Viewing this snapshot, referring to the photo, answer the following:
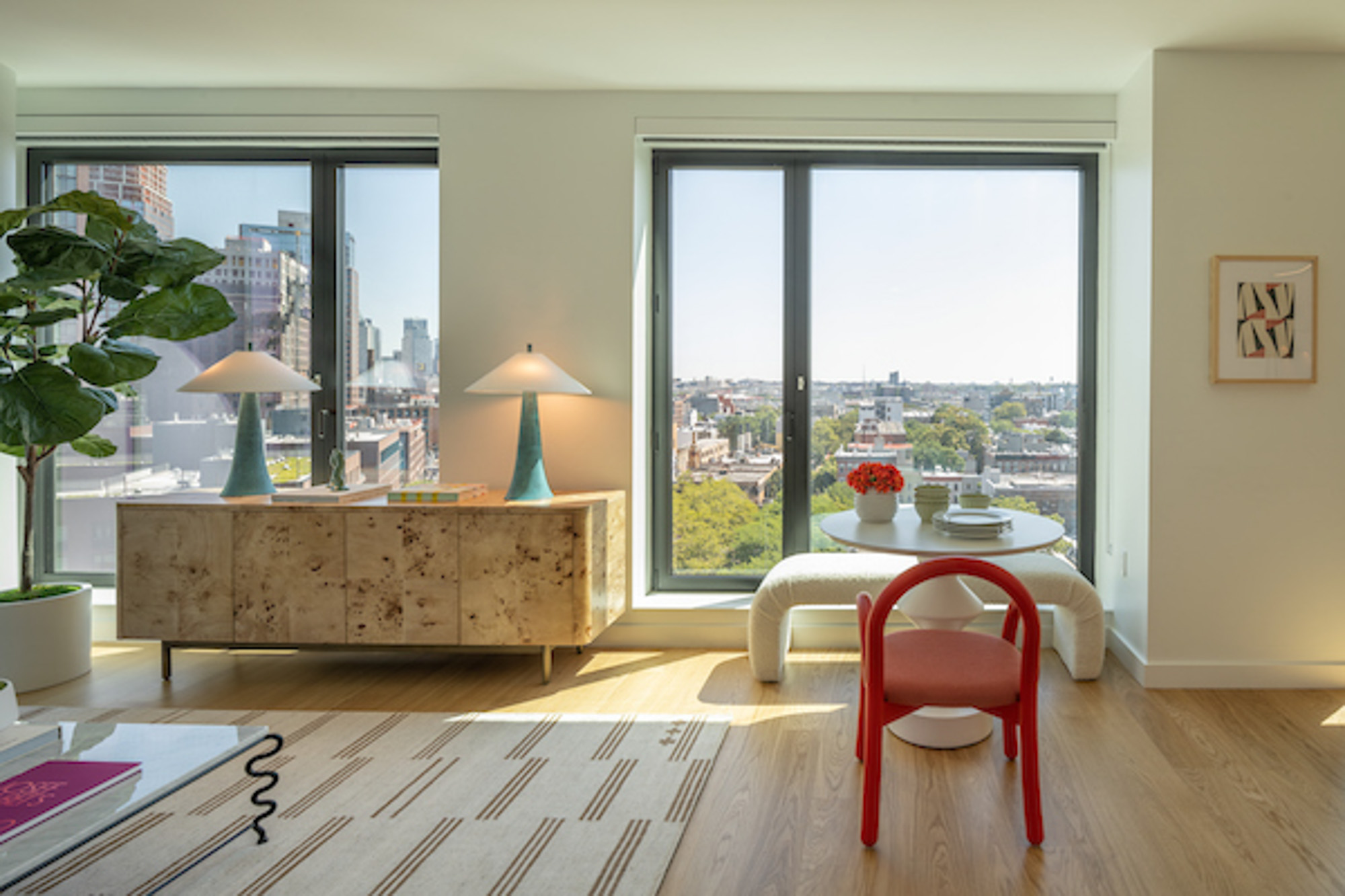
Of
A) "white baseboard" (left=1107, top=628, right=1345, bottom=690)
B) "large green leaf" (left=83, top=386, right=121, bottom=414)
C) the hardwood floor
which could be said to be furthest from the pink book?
"white baseboard" (left=1107, top=628, right=1345, bottom=690)

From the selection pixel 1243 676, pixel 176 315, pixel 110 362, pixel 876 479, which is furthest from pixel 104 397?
pixel 1243 676

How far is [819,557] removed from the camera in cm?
368

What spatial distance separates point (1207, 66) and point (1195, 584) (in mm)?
2140

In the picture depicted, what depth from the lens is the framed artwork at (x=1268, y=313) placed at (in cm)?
329

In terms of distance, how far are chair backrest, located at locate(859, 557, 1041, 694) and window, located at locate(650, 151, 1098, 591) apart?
6.56 feet

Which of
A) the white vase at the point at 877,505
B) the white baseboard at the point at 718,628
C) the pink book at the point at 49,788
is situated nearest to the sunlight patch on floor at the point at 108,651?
the white baseboard at the point at 718,628

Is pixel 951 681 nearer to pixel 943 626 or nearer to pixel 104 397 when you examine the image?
pixel 943 626

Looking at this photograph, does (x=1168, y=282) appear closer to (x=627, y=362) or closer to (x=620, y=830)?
(x=627, y=362)

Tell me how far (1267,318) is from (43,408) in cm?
475

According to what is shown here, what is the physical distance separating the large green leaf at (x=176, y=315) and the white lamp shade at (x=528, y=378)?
1.06 meters

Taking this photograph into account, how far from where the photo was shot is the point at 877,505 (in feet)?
9.55

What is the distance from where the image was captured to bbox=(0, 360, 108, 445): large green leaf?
2873mm

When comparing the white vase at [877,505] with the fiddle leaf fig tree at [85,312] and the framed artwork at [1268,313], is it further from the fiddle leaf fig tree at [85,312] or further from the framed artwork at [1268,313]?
the fiddle leaf fig tree at [85,312]

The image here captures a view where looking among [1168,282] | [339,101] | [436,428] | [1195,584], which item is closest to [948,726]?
[1195,584]
